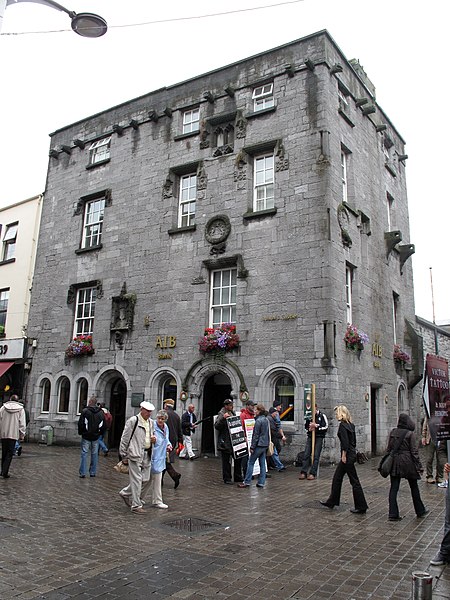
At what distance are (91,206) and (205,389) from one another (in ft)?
32.4

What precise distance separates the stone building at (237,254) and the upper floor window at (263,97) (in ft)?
0.15

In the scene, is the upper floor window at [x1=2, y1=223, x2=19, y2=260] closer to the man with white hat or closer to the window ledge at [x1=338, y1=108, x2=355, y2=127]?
the window ledge at [x1=338, y1=108, x2=355, y2=127]

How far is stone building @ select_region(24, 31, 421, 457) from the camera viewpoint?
597 inches

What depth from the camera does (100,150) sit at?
21984mm

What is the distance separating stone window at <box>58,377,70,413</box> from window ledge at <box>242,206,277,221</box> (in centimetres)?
983

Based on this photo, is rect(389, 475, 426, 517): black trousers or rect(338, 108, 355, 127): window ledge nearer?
rect(389, 475, 426, 517): black trousers

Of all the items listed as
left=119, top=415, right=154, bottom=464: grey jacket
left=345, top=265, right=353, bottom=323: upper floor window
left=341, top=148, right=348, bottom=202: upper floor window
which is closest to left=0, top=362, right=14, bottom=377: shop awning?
left=345, top=265, right=353, bottom=323: upper floor window

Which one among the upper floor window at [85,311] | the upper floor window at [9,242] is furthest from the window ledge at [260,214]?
the upper floor window at [9,242]

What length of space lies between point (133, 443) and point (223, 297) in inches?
360

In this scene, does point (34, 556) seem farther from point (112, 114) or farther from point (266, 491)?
point (112, 114)

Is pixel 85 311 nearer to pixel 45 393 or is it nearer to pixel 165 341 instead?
pixel 45 393

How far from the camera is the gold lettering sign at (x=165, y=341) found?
56.0ft

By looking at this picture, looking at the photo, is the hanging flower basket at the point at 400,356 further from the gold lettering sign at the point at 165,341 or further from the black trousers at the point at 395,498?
the black trousers at the point at 395,498

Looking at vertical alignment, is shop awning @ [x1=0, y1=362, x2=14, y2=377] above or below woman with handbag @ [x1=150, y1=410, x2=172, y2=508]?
above
